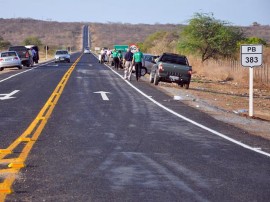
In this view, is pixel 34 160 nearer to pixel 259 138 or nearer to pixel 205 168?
pixel 205 168

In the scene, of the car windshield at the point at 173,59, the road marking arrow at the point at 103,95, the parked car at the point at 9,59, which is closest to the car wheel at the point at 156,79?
the car windshield at the point at 173,59

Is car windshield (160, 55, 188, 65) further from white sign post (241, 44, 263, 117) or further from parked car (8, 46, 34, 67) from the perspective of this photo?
parked car (8, 46, 34, 67)

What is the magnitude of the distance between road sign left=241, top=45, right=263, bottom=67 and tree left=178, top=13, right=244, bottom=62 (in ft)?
99.7

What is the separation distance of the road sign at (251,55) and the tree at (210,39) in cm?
3040

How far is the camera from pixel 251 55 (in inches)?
667

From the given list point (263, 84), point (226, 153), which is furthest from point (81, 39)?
point (226, 153)

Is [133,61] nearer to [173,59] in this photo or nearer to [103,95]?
[173,59]

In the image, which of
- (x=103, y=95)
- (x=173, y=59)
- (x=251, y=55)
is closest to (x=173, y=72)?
(x=173, y=59)

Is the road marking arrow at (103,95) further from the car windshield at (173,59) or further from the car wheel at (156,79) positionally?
the car windshield at (173,59)

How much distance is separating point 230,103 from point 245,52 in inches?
203

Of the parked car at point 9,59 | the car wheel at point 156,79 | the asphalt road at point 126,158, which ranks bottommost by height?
the asphalt road at point 126,158

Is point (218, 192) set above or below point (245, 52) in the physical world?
below

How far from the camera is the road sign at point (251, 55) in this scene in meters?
16.9

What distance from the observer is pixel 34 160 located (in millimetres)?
8539
